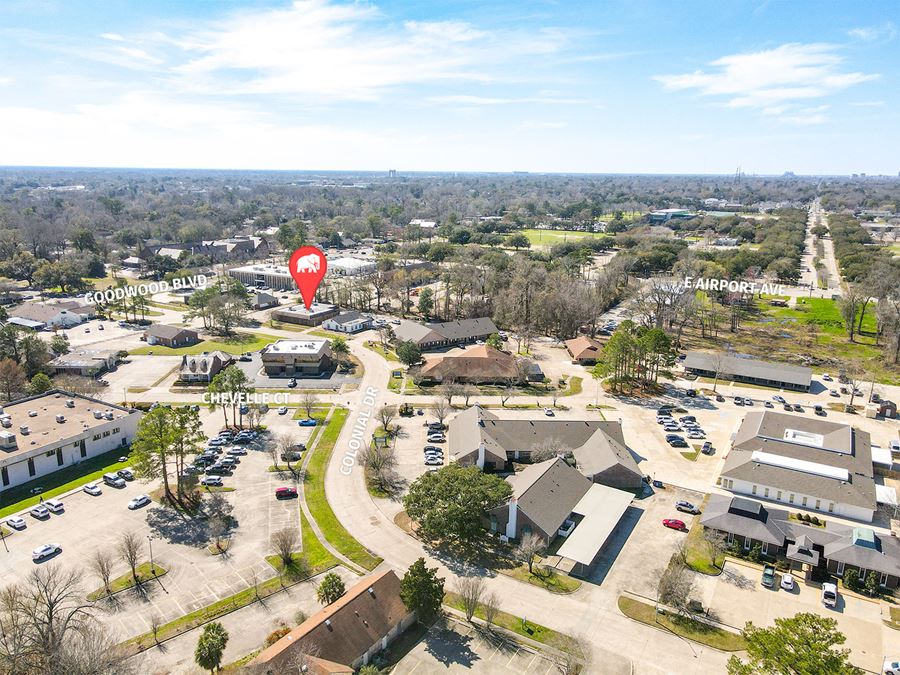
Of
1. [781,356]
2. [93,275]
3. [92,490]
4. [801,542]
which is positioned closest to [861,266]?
[781,356]

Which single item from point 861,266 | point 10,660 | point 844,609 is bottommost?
point 844,609

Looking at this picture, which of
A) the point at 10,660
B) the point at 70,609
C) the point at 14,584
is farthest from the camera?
the point at 14,584

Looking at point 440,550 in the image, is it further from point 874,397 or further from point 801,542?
point 874,397

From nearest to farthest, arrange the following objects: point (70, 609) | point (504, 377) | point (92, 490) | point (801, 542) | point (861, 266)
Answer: point (70, 609)
point (801, 542)
point (92, 490)
point (504, 377)
point (861, 266)

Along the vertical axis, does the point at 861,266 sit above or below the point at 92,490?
above

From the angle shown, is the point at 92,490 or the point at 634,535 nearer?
the point at 634,535

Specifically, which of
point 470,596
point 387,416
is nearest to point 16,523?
point 387,416

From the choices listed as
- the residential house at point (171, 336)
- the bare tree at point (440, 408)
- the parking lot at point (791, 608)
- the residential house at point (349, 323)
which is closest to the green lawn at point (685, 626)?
the parking lot at point (791, 608)

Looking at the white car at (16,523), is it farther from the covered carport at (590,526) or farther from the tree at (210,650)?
the covered carport at (590,526)
